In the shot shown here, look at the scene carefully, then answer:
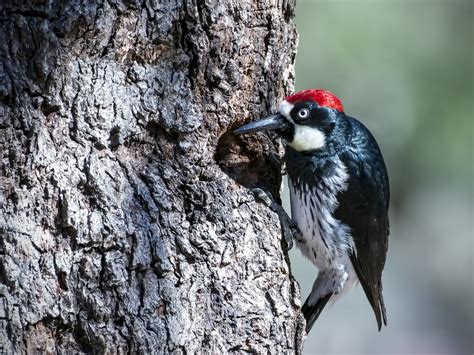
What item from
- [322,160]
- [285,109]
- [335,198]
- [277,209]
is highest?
[285,109]

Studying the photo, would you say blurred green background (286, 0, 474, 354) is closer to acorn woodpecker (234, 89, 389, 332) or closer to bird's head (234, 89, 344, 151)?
acorn woodpecker (234, 89, 389, 332)

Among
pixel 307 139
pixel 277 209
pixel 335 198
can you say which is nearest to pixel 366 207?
pixel 335 198

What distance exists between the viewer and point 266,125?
3.05 m

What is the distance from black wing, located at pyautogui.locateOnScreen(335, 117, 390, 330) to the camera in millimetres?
3598

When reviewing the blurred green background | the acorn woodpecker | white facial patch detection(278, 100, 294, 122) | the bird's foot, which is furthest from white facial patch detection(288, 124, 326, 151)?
the blurred green background

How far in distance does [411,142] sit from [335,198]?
11.6 feet

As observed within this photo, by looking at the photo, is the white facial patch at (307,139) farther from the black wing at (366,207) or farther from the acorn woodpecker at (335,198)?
the black wing at (366,207)

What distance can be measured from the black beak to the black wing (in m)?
0.54

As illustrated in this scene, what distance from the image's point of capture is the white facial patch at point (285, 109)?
3203mm

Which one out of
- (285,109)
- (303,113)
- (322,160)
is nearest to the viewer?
(285,109)

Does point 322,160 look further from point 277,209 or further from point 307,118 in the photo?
point 277,209

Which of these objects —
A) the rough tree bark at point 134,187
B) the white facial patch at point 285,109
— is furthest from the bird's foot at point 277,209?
the white facial patch at point 285,109

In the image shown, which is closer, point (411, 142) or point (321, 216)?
point (321, 216)

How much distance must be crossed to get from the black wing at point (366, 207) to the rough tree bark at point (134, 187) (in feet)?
2.33
